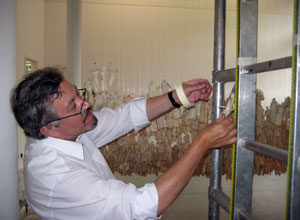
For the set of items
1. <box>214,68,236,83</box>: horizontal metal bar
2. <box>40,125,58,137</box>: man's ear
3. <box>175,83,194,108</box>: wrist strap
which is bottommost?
<box>40,125,58,137</box>: man's ear

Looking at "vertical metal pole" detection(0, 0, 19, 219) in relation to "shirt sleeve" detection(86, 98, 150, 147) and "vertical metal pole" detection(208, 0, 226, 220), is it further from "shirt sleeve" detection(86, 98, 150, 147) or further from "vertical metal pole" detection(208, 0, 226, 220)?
"vertical metal pole" detection(208, 0, 226, 220)

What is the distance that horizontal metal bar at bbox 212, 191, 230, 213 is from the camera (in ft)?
3.27

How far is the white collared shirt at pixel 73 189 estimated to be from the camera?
0.93 m

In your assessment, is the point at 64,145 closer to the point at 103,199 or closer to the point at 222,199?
the point at 103,199

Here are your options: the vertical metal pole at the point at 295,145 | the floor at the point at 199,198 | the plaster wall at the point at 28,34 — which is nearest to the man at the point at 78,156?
the vertical metal pole at the point at 295,145

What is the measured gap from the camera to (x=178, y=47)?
323 cm

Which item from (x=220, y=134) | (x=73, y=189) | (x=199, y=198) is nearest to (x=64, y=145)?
(x=73, y=189)

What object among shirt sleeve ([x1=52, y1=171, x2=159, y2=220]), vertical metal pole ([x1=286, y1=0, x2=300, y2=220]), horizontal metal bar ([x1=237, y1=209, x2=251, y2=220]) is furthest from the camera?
shirt sleeve ([x1=52, y1=171, x2=159, y2=220])

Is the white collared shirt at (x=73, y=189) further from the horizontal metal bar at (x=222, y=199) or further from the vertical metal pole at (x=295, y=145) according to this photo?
the vertical metal pole at (x=295, y=145)

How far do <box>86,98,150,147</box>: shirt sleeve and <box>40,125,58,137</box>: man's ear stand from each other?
352 millimetres

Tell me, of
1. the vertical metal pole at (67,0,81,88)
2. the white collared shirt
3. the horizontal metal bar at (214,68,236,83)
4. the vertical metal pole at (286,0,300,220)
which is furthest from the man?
the vertical metal pole at (67,0,81,88)

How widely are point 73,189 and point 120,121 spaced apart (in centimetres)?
67

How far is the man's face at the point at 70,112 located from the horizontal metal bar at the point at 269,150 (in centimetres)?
78

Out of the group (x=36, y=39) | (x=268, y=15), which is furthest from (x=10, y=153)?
(x=36, y=39)
